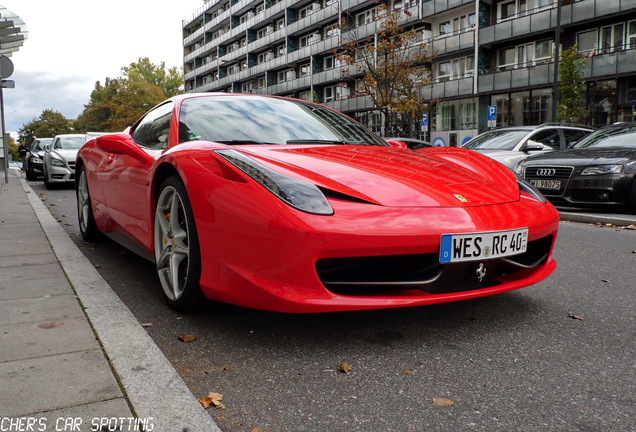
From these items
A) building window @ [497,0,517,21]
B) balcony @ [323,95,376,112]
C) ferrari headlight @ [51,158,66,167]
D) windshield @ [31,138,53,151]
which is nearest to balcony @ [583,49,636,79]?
A: building window @ [497,0,517,21]

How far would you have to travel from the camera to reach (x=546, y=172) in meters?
8.30

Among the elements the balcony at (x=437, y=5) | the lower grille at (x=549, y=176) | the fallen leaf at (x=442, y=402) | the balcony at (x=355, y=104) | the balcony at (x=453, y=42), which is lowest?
the fallen leaf at (x=442, y=402)

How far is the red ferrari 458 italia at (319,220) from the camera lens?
2346mm

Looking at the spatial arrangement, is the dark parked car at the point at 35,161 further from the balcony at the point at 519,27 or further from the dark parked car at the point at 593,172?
the balcony at the point at 519,27

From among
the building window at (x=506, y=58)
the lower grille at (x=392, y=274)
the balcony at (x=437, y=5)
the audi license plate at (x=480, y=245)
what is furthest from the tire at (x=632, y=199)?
the balcony at (x=437, y=5)

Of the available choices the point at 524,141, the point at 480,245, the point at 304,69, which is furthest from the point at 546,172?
the point at 304,69

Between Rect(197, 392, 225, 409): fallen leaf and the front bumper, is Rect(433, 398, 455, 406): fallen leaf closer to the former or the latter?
the front bumper

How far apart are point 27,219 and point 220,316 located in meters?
4.82

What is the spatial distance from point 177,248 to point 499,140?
905 cm

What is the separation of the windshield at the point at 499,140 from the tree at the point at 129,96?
56136mm

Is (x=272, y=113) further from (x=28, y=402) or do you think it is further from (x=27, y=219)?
(x=27, y=219)

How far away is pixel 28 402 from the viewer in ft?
6.18

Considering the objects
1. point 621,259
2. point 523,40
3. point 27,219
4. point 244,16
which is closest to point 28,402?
point 621,259

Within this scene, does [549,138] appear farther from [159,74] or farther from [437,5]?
[159,74]
